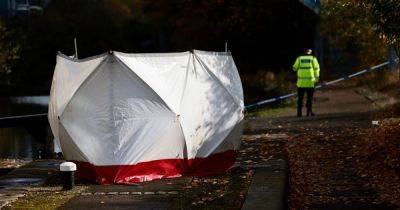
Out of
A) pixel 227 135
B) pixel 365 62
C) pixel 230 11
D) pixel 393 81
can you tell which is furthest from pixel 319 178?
pixel 230 11

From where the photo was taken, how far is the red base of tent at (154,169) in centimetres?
1138

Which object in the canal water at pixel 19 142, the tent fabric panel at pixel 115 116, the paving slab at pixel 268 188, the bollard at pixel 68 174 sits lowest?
the canal water at pixel 19 142

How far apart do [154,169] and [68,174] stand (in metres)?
1.43

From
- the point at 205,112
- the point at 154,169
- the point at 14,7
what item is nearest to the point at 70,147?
the point at 154,169

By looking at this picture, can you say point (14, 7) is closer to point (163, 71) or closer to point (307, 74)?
point (307, 74)

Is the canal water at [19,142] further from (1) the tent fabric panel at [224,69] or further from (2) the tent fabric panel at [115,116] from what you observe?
(1) the tent fabric panel at [224,69]

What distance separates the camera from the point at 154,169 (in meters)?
11.6

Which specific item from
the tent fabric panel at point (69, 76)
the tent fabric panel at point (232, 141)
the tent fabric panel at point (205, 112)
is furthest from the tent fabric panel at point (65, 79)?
the tent fabric panel at point (232, 141)

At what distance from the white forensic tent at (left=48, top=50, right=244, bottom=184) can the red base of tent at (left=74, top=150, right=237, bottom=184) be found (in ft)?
0.05

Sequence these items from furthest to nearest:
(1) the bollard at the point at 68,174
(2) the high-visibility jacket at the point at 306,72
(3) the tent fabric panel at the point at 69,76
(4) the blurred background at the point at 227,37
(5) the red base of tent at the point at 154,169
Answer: (4) the blurred background at the point at 227,37 → (2) the high-visibility jacket at the point at 306,72 → (3) the tent fabric panel at the point at 69,76 → (5) the red base of tent at the point at 154,169 → (1) the bollard at the point at 68,174

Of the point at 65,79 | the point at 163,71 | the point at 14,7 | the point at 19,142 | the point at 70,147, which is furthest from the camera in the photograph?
the point at 14,7

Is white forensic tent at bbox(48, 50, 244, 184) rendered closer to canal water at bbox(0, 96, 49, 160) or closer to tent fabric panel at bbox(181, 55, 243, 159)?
tent fabric panel at bbox(181, 55, 243, 159)

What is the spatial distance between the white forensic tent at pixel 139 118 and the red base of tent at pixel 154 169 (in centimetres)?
1

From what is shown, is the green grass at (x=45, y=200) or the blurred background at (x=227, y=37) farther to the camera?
the blurred background at (x=227, y=37)
